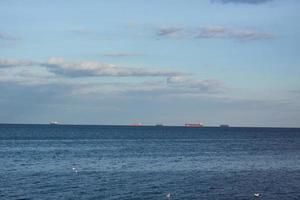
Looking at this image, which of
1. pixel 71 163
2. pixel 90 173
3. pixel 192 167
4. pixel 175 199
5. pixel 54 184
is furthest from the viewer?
pixel 71 163

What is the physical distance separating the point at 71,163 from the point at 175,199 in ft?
139

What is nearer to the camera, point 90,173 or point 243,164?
point 90,173

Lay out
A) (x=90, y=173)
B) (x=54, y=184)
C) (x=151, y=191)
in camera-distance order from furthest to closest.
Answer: (x=90, y=173)
(x=54, y=184)
(x=151, y=191)

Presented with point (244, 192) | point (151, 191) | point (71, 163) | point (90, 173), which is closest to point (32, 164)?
point (71, 163)

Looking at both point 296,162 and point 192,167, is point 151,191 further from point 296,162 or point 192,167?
point 296,162

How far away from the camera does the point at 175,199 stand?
60.0 meters

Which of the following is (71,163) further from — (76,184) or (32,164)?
(76,184)

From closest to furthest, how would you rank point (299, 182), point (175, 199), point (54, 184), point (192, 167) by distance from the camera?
point (175, 199) → point (54, 184) → point (299, 182) → point (192, 167)

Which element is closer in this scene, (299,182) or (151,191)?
(151,191)

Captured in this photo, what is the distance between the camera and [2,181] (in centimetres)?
7156

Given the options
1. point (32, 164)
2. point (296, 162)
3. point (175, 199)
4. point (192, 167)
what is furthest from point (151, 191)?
point (296, 162)

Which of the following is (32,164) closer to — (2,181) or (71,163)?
(71,163)

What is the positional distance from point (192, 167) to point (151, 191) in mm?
28070

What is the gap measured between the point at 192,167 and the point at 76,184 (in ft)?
89.9
